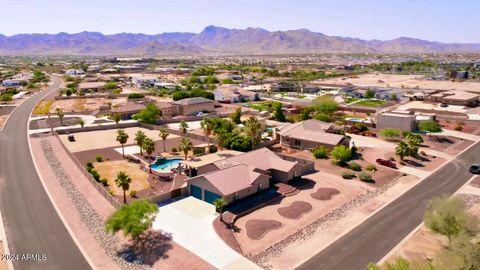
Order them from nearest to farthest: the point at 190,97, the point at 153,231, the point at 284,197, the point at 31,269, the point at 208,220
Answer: the point at 31,269 → the point at 153,231 → the point at 208,220 → the point at 284,197 → the point at 190,97

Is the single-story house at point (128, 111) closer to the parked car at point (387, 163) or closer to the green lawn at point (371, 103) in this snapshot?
the parked car at point (387, 163)

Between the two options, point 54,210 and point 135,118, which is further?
point 135,118

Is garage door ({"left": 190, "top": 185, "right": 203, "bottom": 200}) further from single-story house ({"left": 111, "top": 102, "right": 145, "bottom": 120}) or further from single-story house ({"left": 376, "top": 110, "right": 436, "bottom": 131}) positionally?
single-story house ({"left": 111, "top": 102, "right": 145, "bottom": 120})

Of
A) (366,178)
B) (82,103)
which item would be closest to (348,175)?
(366,178)

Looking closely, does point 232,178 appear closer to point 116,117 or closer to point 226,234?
point 226,234

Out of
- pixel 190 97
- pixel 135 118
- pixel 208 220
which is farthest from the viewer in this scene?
pixel 190 97

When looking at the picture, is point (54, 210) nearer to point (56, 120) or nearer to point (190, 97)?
point (56, 120)

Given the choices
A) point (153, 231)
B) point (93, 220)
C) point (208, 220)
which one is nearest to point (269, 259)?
point (208, 220)
